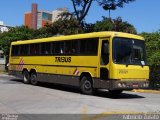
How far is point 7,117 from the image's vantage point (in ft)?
42.3

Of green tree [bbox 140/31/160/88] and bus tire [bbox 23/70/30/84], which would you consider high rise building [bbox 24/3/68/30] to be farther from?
green tree [bbox 140/31/160/88]

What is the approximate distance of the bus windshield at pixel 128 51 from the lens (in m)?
19.3

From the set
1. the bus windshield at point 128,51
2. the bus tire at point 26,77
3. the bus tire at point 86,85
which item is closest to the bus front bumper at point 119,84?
the bus tire at point 86,85

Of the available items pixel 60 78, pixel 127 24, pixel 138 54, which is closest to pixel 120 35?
pixel 138 54

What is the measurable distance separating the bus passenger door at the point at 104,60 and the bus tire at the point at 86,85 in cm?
109

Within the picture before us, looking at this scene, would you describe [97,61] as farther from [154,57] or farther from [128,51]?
[154,57]

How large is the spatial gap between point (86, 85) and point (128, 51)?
2.72 meters

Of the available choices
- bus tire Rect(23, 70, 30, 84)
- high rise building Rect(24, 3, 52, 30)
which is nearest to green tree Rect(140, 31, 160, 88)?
bus tire Rect(23, 70, 30, 84)

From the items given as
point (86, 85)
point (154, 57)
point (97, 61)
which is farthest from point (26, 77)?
point (97, 61)

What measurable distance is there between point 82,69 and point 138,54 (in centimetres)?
283

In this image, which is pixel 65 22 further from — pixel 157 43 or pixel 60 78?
pixel 60 78

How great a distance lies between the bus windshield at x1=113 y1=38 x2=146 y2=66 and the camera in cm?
1931

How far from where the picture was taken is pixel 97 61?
1997cm

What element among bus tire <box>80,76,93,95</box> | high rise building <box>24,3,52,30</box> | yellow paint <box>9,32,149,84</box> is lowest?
bus tire <box>80,76,93,95</box>
